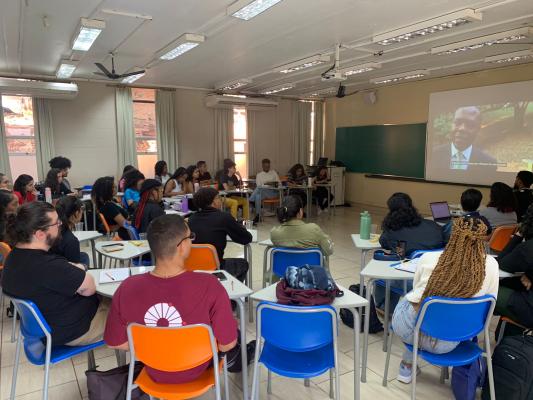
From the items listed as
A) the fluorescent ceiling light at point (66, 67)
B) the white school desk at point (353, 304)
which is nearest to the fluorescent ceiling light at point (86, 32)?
the fluorescent ceiling light at point (66, 67)

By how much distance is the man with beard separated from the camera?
6.35 ft

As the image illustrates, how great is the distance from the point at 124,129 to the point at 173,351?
763 centimetres

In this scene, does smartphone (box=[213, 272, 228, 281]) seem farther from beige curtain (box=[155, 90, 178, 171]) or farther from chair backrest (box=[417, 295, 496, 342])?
beige curtain (box=[155, 90, 178, 171])

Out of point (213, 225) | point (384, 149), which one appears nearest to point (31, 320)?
point (213, 225)

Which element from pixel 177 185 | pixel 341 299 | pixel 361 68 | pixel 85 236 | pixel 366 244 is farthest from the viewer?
pixel 177 185

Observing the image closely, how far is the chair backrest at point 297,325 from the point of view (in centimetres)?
182

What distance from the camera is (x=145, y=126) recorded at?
8859 millimetres

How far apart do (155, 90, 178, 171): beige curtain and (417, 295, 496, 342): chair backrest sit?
7.79 meters

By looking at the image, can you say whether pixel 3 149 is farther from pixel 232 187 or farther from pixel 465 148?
pixel 465 148

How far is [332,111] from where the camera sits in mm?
11109

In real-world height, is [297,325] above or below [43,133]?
below

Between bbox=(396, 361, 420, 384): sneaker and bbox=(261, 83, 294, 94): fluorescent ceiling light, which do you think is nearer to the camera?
bbox=(396, 361, 420, 384): sneaker

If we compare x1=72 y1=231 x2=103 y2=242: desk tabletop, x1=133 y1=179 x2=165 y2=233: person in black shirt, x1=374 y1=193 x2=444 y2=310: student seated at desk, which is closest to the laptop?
x1=374 y1=193 x2=444 y2=310: student seated at desk

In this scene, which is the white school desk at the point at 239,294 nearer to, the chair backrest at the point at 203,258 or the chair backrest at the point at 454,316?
the chair backrest at the point at 203,258
